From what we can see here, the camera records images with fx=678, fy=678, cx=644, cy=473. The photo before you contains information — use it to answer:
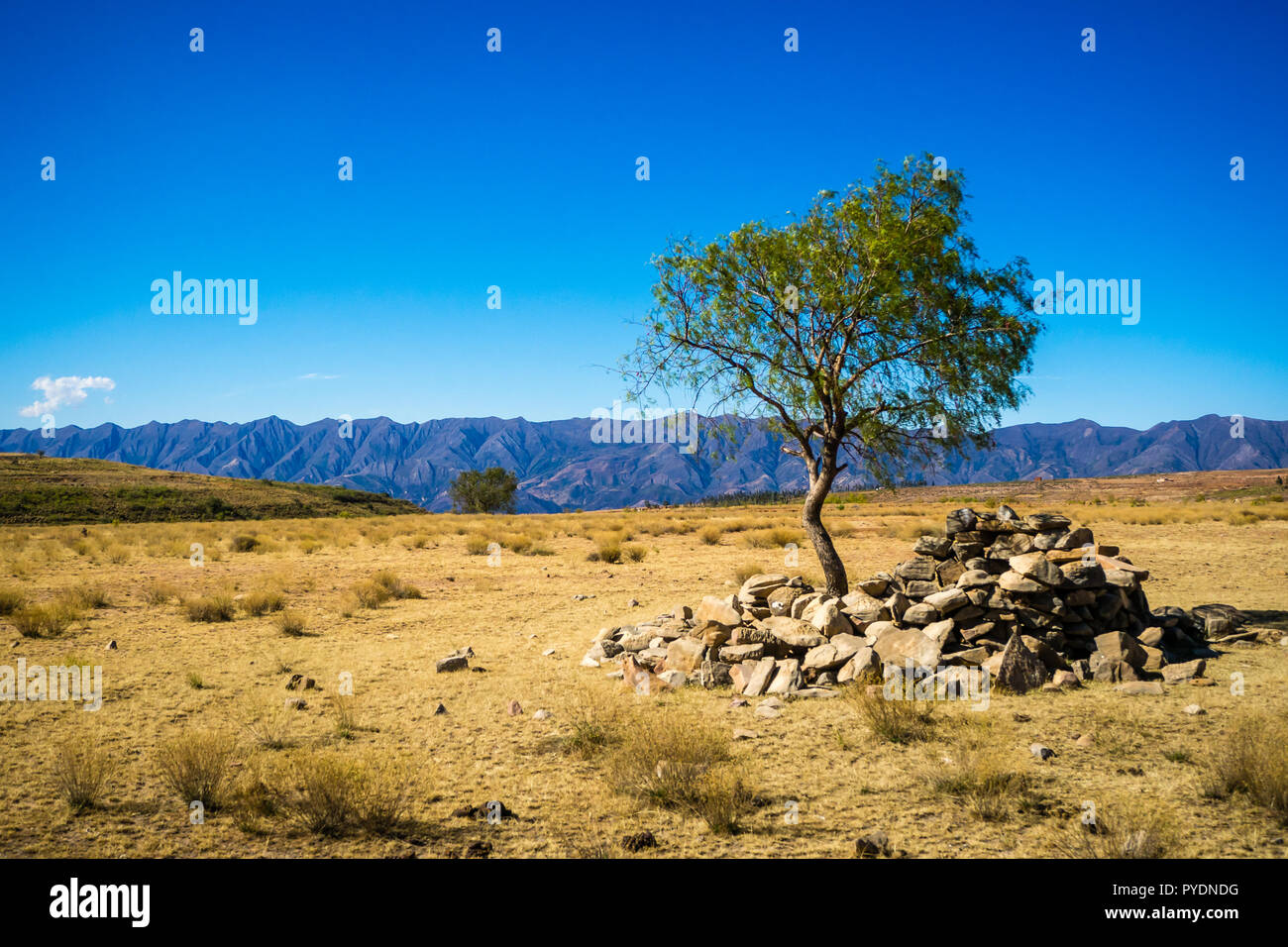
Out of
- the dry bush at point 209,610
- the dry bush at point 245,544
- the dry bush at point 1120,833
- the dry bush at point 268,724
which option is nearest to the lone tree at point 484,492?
the dry bush at point 245,544

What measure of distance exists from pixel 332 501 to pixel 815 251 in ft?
313

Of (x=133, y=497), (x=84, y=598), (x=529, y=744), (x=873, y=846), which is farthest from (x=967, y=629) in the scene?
(x=133, y=497)

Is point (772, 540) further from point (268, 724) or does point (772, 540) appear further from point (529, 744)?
point (268, 724)

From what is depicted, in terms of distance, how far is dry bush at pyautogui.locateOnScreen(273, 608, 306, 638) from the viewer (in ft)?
52.9

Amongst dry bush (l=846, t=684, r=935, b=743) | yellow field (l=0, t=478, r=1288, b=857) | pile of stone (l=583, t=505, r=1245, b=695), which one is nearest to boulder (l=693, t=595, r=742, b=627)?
pile of stone (l=583, t=505, r=1245, b=695)

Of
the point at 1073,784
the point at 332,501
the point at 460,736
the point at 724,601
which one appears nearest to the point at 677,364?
the point at 724,601

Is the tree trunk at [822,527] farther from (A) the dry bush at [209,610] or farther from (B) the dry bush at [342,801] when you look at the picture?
(A) the dry bush at [209,610]

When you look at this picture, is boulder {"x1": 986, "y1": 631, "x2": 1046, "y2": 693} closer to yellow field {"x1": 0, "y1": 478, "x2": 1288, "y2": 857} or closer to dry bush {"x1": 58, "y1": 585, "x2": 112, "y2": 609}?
yellow field {"x1": 0, "y1": 478, "x2": 1288, "y2": 857}

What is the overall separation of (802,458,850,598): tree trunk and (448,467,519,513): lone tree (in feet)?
297

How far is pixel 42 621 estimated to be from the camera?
15336 mm

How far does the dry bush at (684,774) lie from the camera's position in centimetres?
652

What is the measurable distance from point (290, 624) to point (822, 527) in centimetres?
1273
